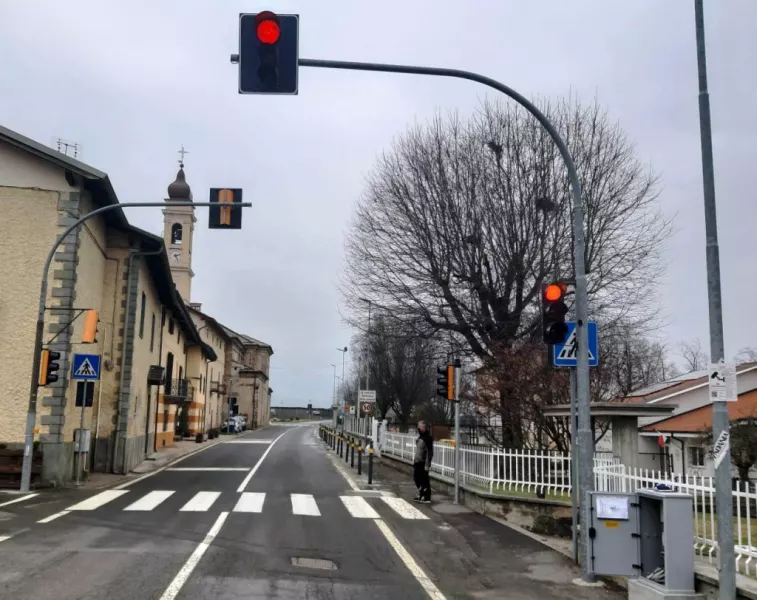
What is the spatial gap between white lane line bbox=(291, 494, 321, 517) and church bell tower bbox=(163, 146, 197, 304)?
154ft

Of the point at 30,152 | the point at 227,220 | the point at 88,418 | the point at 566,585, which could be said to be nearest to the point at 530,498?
the point at 566,585

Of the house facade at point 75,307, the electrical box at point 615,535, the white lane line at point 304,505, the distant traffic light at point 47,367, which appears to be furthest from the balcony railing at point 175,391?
the electrical box at point 615,535

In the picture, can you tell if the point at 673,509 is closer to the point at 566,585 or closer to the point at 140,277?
the point at 566,585

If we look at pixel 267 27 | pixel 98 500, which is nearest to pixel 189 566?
pixel 267 27

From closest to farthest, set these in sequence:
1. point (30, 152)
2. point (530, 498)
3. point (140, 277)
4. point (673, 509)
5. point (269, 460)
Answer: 1. point (673, 509)
2. point (530, 498)
3. point (30, 152)
4. point (140, 277)
5. point (269, 460)

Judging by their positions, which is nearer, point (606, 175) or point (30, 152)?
point (30, 152)

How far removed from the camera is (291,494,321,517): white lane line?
44.6ft

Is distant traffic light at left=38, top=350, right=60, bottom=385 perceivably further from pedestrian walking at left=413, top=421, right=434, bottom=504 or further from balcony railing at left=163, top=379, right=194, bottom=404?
balcony railing at left=163, top=379, right=194, bottom=404

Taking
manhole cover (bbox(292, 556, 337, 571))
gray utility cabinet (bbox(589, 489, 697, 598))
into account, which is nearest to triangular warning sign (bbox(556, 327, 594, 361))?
gray utility cabinet (bbox(589, 489, 697, 598))

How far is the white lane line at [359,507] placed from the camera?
531 inches

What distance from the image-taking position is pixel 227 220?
13.3 metres

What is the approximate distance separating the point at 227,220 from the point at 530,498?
297 inches

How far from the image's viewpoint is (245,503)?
14695 millimetres

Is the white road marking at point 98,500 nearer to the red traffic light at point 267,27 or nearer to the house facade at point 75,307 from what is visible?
the house facade at point 75,307
